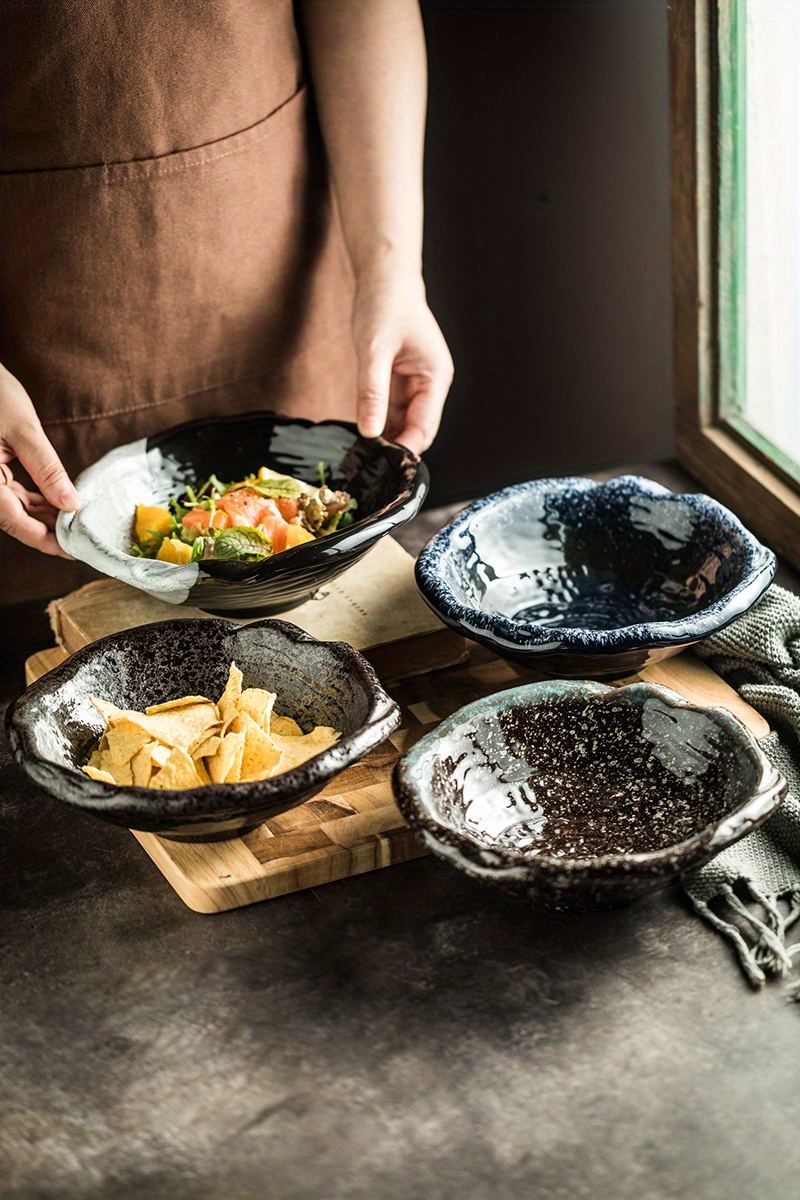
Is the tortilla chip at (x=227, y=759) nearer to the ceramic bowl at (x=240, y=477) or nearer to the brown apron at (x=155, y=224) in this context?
the ceramic bowl at (x=240, y=477)

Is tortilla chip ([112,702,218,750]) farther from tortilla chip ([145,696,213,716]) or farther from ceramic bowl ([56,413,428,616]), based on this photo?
ceramic bowl ([56,413,428,616])

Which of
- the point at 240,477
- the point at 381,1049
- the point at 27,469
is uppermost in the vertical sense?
the point at 27,469

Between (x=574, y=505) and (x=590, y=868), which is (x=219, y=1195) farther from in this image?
(x=574, y=505)

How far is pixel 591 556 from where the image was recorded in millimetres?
1556

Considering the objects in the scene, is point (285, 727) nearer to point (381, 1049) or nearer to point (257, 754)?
point (257, 754)

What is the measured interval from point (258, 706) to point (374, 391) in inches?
21.8

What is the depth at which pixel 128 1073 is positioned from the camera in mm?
985

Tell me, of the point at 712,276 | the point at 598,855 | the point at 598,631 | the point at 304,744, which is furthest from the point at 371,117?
the point at 598,855

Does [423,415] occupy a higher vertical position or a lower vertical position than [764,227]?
lower

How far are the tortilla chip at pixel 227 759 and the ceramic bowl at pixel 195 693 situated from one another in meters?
0.04

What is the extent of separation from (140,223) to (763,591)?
0.94 meters

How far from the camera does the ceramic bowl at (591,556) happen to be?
4.66 feet

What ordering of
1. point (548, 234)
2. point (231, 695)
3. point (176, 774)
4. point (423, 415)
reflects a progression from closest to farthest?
point (176, 774), point (231, 695), point (423, 415), point (548, 234)

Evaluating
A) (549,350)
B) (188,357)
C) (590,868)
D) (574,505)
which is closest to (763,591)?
(574,505)
